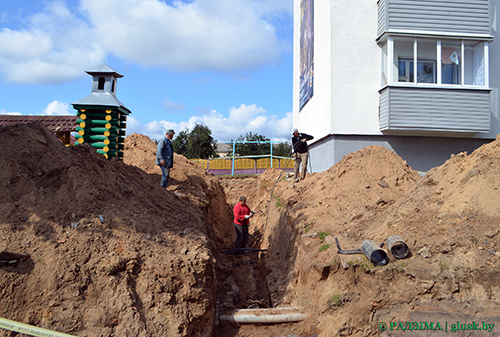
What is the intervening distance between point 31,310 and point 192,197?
577 cm

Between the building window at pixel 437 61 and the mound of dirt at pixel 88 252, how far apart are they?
368 inches

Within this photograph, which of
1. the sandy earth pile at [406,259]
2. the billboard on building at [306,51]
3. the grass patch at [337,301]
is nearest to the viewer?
the sandy earth pile at [406,259]

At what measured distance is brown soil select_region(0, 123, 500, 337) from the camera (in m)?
4.28

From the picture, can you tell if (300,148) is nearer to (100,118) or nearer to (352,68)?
(352,68)

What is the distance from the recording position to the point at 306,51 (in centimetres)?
1527

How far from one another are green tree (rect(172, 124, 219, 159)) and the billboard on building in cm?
2025

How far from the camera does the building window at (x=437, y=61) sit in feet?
36.6

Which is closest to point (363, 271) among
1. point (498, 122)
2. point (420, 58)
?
point (420, 58)

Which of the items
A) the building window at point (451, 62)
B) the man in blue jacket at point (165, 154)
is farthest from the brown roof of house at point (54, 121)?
the building window at point (451, 62)

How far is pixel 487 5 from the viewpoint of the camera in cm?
1120

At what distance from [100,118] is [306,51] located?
10.7 metres

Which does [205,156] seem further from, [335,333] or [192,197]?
[335,333]

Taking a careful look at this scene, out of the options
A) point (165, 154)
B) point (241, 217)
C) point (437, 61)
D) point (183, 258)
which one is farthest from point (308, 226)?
point (437, 61)

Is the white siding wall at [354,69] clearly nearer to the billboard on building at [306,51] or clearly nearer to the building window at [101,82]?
the billboard on building at [306,51]
